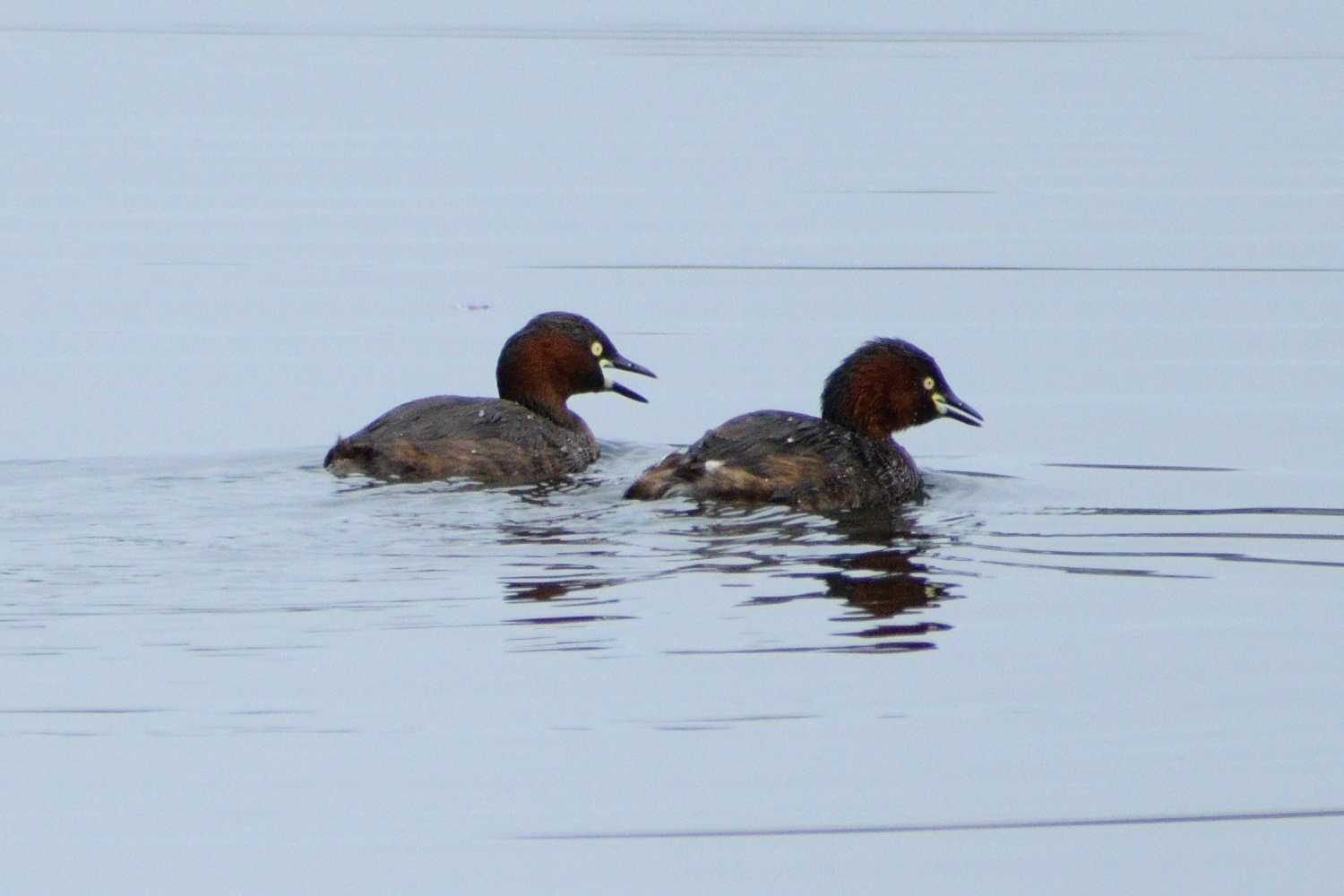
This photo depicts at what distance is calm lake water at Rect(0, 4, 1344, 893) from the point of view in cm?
695

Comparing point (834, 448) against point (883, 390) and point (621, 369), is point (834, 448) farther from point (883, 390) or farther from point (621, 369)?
point (621, 369)

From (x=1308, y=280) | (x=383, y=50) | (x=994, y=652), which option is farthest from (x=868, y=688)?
(x=383, y=50)

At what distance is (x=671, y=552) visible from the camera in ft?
33.4

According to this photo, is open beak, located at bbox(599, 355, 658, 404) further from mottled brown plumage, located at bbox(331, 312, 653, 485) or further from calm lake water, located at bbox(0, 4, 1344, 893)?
calm lake water, located at bbox(0, 4, 1344, 893)

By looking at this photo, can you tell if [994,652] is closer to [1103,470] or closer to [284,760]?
[284,760]

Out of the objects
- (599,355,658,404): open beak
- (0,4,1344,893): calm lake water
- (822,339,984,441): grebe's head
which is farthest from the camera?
(599,355,658,404): open beak

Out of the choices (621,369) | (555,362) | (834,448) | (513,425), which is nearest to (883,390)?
(834,448)

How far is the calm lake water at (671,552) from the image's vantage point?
6949mm

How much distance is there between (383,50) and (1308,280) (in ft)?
110

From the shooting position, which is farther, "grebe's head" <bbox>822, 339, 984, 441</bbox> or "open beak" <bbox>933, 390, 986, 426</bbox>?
"open beak" <bbox>933, 390, 986, 426</bbox>

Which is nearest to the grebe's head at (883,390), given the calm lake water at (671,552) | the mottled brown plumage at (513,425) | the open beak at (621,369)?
the calm lake water at (671,552)

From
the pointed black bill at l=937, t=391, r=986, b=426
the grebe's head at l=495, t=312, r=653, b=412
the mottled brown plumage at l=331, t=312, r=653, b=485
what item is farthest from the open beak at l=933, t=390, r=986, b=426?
the grebe's head at l=495, t=312, r=653, b=412

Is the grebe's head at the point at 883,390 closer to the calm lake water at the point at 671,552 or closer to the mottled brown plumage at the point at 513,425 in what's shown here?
the calm lake water at the point at 671,552

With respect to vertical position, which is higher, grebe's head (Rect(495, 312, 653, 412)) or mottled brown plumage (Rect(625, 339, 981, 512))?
grebe's head (Rect(495, 312, 653, 412))
